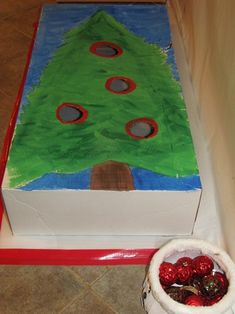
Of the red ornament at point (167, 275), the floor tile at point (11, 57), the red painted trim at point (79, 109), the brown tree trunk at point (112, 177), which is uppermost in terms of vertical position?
the red painted trim at point (79, 109)

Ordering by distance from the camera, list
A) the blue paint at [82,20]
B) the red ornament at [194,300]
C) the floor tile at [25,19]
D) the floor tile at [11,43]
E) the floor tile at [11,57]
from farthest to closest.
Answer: the floor tile at [25,19] → the floor tile at [11,43] → the floor tile at [11,57] → the blue paint at [82,20] → the red ornament at [194,300]

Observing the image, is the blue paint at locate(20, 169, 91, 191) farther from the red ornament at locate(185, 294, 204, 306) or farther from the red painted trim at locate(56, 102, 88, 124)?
the red ornament at locate(185, 294, 204, 306)

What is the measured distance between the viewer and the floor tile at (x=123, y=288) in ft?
4.41

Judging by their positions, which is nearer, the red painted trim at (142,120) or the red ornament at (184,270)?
the red ornament at (184,270)

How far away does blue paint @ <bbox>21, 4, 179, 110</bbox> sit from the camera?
177 centimetres

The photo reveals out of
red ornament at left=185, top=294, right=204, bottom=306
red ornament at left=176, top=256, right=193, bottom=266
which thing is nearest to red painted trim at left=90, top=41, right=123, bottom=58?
red ornament at left=176, top=256, right=193, bottom=266

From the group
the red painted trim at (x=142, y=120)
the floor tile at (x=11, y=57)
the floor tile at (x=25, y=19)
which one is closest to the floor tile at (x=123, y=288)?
the red painted trim at (x=142, y=120)

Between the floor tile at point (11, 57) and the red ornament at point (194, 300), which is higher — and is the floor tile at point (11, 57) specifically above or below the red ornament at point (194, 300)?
above

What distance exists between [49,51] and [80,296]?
0.92m

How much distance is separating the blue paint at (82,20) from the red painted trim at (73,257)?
2.09 feet

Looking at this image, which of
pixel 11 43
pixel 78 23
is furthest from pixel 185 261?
pixel 11 43

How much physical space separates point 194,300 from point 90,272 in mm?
365

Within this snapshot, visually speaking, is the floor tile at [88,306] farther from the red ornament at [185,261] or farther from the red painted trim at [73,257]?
the red ornament at [185,261]

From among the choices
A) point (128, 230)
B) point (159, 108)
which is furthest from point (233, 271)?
point (159, 108)
